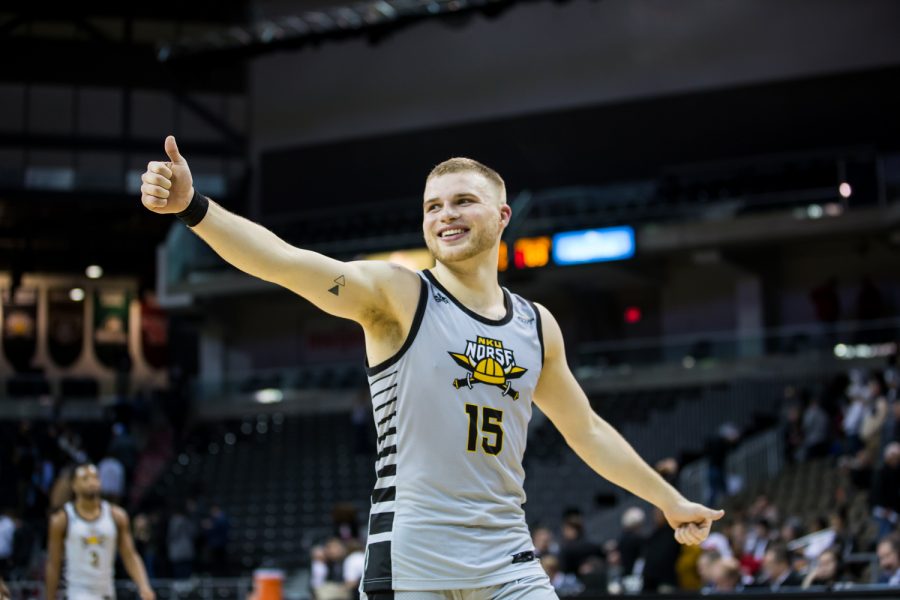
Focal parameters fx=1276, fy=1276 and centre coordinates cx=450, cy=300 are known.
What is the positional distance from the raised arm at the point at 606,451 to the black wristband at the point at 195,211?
4.80 ft

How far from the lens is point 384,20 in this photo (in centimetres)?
2980

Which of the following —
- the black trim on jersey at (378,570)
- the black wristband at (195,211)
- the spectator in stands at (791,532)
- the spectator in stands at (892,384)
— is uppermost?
the spectator in stands at (892,384)

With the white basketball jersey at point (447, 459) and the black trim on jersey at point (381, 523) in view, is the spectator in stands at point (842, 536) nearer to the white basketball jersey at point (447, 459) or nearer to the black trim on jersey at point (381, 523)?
the white basketball jersey at point (447, 459)

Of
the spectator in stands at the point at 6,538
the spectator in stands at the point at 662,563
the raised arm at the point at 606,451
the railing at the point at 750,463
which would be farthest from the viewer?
the railing at the point at 750,463

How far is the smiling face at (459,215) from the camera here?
442cm

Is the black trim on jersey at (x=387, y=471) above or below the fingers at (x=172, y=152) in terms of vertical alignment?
below

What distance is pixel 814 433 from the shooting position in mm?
21375

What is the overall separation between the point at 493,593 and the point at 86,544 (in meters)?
6.65

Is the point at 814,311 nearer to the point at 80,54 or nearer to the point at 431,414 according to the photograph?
the point at 80,54

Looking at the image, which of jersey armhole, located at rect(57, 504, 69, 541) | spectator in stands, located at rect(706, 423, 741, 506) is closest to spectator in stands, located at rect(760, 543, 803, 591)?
jersey armhole, located at rect(57, 504, 69, 541)

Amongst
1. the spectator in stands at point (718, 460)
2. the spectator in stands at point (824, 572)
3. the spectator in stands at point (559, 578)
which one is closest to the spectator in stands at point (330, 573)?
the spectator in stands at point (559, 578)

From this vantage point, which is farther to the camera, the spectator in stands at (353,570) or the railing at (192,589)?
the railing at (192,589)

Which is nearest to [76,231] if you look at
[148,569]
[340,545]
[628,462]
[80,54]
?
[80,54]

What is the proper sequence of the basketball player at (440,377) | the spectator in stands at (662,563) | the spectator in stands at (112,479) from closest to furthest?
the basketball player at (440,377)
the spectator in stands at (662,563)
the spectator in stands at (112,479)
